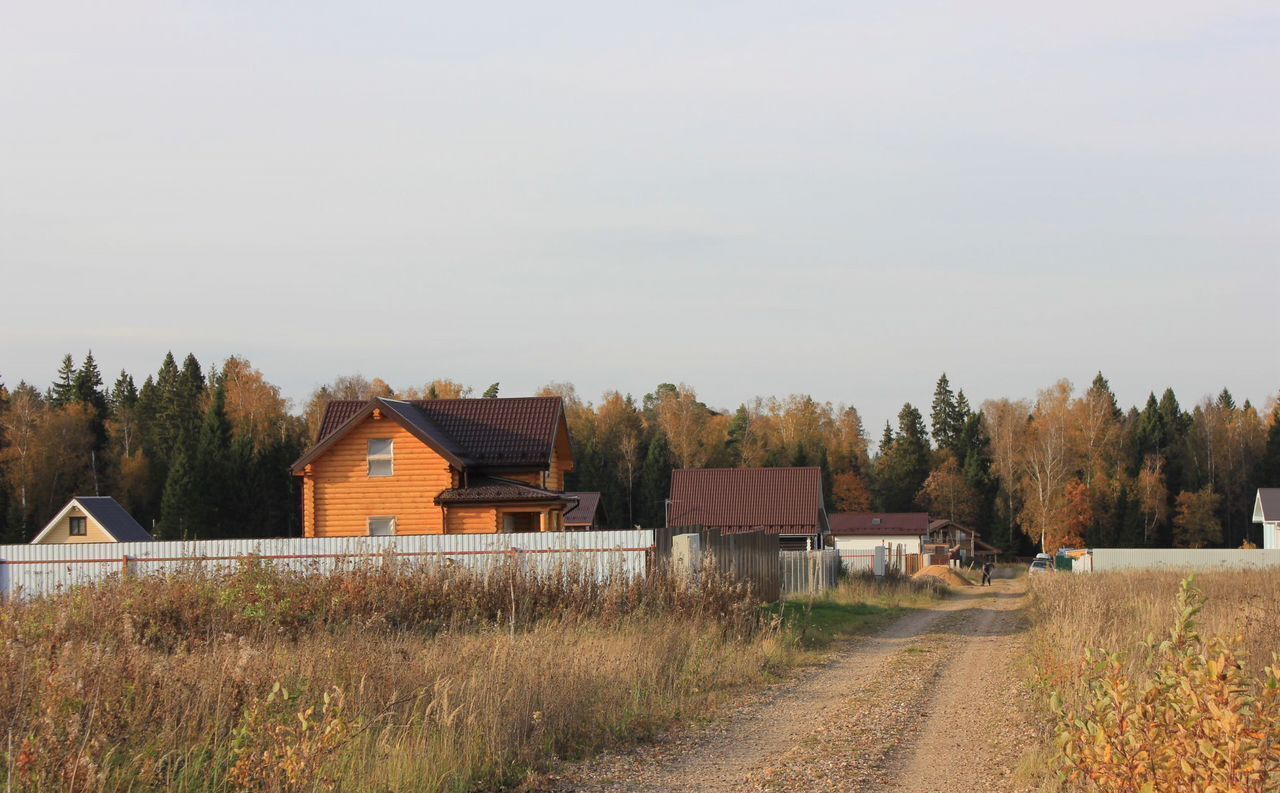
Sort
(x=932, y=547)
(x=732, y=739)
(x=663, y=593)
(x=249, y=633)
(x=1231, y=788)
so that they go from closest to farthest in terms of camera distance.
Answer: (x=1231, y=788)
(x=732, y=739)
(x=249, y=633)
(x=663, y=593)
(x=932, y=547)

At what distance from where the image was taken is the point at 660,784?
8.83 m

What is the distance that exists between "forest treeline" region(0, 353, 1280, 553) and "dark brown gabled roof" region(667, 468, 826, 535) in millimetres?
30526

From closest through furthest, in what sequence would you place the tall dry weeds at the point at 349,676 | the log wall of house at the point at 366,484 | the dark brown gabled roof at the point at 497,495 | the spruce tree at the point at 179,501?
the tall dry weeds at the point at 349,676 < the dark brown gabled roof at the point at 497,495 < the log wall of house at the point at 366,484 < the spruce tree at the point at 179,501

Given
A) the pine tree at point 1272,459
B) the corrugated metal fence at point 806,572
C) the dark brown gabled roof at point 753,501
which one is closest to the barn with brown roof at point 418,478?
the corrugated metal fence at point 806,572

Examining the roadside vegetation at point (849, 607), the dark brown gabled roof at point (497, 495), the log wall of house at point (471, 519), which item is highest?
the dark brown gabled roof at point (497, 495)

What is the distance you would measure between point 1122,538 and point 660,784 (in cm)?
8782

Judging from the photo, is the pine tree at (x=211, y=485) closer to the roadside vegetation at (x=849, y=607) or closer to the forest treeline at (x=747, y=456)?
the forest treeline at (x=747, y=456)

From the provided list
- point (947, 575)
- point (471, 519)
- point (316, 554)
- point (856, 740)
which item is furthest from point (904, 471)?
point (856, 740)

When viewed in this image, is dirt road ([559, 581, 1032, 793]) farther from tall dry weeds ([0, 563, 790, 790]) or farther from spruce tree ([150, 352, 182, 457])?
Answer: spruce tree ([150, 352, 182, 457])

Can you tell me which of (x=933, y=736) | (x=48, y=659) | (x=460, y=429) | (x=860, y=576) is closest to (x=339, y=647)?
(x=48, y=659)

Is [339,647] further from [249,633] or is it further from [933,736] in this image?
[933,736]

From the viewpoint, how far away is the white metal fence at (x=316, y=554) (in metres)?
19.6

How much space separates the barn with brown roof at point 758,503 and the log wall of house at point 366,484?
20.1 m

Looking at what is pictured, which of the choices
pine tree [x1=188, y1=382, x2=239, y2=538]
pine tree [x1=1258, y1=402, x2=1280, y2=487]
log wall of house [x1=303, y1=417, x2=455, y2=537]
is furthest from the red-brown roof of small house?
log wall of house [x1=303, y1=417, x2=455, y2=537]
